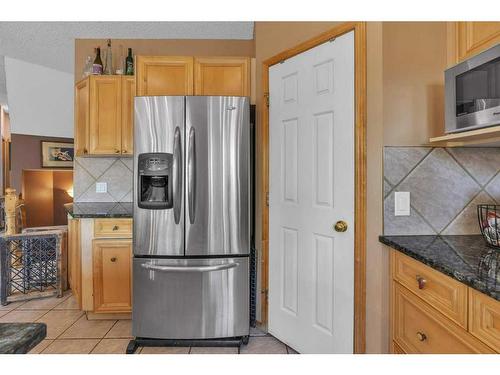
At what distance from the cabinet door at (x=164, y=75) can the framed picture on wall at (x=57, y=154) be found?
2728mm

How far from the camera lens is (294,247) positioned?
1934mm

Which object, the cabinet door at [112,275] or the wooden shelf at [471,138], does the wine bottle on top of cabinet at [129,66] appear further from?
the wooden shelf at [471,138]

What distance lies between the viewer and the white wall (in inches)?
153

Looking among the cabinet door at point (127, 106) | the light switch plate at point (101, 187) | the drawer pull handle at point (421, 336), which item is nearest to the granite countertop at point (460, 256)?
the drawer pull handle at point (421, 336)

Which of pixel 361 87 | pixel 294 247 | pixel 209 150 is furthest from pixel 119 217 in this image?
pixel 361 87

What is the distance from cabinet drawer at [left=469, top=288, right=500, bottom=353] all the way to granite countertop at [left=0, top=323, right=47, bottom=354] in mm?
1087

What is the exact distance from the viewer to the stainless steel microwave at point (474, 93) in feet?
3.69

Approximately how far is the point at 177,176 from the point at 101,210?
1.01 m

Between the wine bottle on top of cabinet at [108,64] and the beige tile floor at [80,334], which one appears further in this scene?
the wine bottle on top of cabinet at [108,64]

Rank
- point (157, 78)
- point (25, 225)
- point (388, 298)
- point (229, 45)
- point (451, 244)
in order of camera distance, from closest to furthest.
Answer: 1. point (451, 244)
2. point (388, 298)
3. point (157, 78)
4. point (229, 45)
5. point (25, 225)

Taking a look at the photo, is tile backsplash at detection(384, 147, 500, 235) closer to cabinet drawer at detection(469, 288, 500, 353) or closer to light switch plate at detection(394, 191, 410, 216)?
light switch plate at detection(394, 191, 410, 216)

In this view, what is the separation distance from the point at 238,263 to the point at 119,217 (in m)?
1.03

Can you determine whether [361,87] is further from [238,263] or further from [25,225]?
[25,225]

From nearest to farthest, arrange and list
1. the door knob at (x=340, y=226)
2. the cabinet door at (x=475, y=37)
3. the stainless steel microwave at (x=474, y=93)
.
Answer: the stainless steel microwave at (x=474, y=93), the cabinet door at (x=475, y=37), the door knob at (x=340, y=226)
